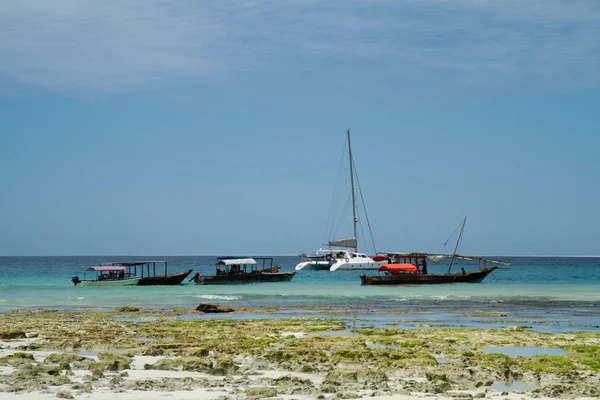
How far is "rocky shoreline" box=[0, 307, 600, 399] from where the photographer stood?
1546cm

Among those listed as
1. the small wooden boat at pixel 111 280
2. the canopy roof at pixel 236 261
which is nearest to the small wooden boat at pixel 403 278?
the canopy roof at pixel 236 261

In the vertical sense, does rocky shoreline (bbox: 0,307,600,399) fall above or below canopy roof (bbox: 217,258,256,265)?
below

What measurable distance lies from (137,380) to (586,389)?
9442 mm

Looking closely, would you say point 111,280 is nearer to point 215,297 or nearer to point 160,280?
point 160,280

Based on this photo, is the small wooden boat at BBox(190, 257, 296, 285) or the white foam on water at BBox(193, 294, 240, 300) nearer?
the white foam on water at BBox(193, 294, 240, 300)

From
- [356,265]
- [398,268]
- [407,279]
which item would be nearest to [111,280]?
[398,268]

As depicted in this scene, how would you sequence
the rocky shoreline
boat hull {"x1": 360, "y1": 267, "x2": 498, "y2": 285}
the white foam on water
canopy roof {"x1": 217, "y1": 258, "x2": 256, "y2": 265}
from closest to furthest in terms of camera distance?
the rocky shoreline → the white foam on water → boat hull {"x1": 360, "y1": 267, "x2": 498, "y2": 285} → canopy roof {"x1": 217, "y1": 258, "x2": 256, "y2": 265}

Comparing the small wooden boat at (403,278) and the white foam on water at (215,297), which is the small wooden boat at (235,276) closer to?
the small wooden boat at (403,278)

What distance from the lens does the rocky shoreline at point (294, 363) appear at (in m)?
15.5

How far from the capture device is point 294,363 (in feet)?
62.5

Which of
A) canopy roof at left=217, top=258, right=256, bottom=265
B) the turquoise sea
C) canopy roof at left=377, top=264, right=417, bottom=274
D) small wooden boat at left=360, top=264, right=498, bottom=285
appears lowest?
the turquoise sea

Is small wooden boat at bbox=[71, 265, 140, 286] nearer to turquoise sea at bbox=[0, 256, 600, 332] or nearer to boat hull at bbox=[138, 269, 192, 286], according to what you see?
boat hull at bbox=[138, 269, 192, 286]

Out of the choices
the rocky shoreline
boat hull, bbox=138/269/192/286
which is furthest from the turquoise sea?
the rocky shoreline

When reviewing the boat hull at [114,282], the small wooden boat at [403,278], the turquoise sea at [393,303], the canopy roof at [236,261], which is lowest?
the turquoise sea at [393,303]
